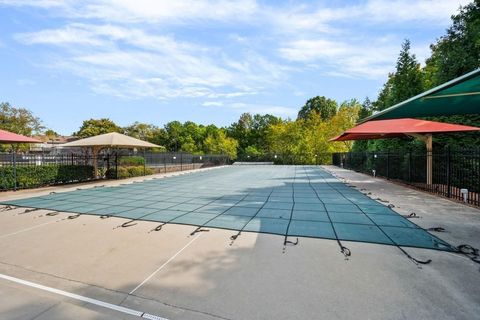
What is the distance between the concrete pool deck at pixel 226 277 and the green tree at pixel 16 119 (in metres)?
38.5

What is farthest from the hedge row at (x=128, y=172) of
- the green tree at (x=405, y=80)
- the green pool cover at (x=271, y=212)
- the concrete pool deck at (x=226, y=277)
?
the green tree at (x=405, y=80)

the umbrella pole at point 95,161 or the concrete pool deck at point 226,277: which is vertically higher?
the umbrella pole at point 95,161

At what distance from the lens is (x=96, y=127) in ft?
139

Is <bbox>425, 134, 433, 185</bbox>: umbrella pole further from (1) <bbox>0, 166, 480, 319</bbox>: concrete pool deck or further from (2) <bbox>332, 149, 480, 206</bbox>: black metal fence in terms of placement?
(1) <bbox>0, 166, 480, 319</bbox>: concrete pool deck

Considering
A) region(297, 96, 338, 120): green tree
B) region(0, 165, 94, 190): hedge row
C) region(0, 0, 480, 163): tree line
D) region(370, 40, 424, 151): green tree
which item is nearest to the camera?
region(0, 165, 94, 190): hedge row

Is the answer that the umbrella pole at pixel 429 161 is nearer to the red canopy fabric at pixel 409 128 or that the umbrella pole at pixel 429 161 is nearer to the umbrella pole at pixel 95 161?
the red canopy fabric at pixel 409 128

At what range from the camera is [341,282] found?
110 inches

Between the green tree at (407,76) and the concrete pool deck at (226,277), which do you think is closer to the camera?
the concrete pool deck at (226,277)

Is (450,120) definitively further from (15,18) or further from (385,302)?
(15,18)

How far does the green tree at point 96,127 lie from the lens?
41.4m

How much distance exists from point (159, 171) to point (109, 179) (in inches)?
181

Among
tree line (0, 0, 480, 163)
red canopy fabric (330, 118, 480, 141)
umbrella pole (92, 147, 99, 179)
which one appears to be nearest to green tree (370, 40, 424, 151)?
tree line (0, 0, 480, 163)

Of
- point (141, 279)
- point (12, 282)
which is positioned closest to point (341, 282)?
point (141, 279)

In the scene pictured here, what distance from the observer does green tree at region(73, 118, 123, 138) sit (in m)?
41.4
